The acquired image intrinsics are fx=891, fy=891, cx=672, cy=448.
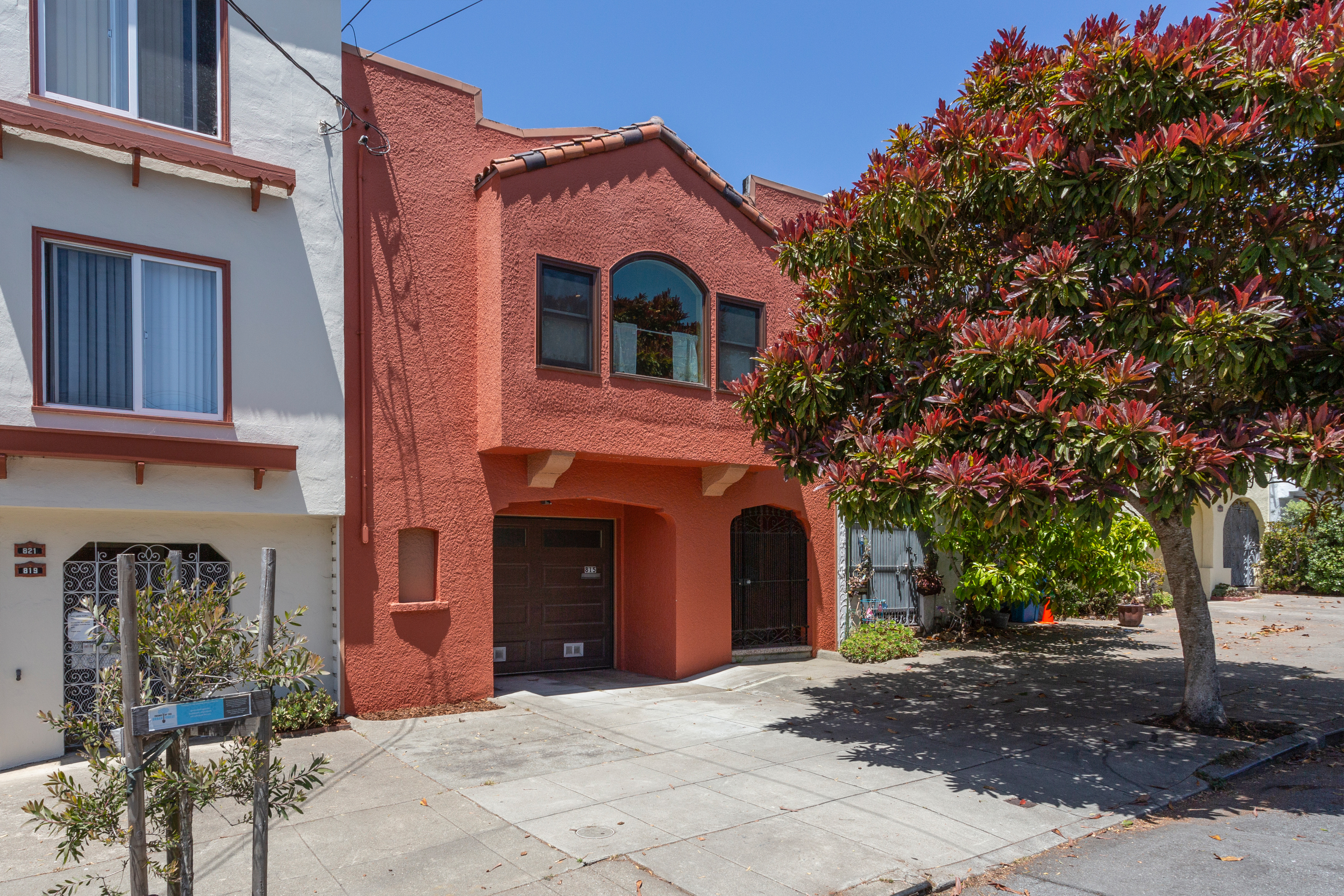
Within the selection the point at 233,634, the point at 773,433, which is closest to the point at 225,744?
the point at 233,634

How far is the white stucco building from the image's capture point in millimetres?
7805

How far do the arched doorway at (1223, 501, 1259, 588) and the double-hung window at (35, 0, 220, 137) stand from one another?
80.2 feet

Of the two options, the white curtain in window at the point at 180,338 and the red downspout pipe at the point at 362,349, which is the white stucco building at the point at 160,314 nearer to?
the white curtain in window at the point at 180,338

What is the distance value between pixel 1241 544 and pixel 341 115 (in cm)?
2469

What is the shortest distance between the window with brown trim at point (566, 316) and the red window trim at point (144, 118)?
9.51 feet

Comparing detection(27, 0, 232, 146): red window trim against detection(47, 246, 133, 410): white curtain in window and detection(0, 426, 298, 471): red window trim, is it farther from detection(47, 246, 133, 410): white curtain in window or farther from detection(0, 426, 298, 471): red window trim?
detection(0, 426, 298, 471): red window trim

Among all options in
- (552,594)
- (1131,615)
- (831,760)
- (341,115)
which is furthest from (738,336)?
(1131,615)

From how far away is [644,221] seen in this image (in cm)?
1138

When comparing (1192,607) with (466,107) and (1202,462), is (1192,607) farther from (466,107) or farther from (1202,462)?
(466,107)

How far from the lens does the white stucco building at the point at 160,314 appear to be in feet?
25.6

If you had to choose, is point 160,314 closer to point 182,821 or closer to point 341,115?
point 341,115

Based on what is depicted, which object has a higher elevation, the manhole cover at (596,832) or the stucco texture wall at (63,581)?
the stucco texture wall at (63,581)

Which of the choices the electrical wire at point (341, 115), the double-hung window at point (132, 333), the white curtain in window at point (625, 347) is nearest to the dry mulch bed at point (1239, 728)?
the white curtain in window at point (625, 347)

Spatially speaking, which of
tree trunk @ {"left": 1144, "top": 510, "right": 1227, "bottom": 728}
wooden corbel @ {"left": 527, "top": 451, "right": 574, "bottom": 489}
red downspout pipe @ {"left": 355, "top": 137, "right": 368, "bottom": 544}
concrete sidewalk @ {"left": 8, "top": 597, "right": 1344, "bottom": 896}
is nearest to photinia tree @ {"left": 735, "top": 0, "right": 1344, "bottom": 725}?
tree trunk @ {"left": 1144, "top": 510, "right": 1227, "bottom": 728}
